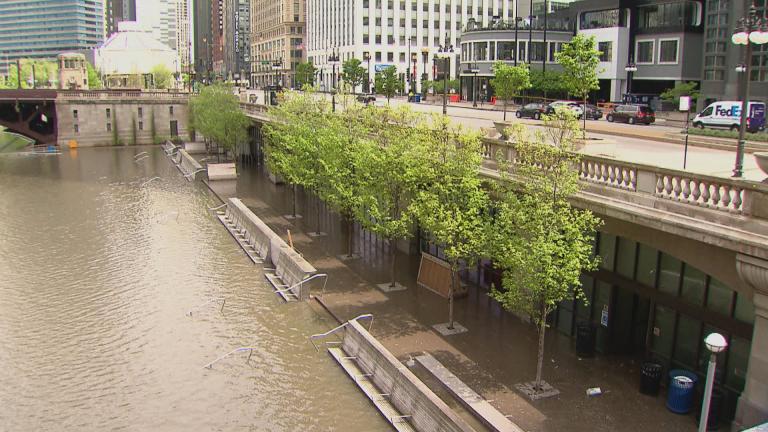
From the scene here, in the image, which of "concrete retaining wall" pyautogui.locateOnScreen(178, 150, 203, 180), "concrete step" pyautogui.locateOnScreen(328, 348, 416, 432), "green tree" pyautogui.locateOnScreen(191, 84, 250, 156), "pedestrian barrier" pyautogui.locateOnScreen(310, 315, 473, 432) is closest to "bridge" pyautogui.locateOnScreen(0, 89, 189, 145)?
"concrete retaining wall" pyautogui.locateOnScreen(178, 150, 203, 180)

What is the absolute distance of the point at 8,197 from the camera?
49938 mm

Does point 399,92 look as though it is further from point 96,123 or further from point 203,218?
point 203,218

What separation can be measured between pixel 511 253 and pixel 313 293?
10.8 m

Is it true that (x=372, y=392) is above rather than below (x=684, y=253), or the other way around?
below

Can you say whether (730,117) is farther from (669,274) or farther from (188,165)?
(188,165)

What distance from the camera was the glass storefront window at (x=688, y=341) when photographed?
58.9 feet

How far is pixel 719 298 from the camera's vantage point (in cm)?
1716

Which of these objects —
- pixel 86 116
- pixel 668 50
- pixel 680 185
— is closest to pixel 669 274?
pixel 680 185

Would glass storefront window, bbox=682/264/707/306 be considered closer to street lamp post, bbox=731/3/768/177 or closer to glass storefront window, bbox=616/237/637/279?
glass storefront window, bbox=616/237/637/279

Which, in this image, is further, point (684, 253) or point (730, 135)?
point (730, 135)

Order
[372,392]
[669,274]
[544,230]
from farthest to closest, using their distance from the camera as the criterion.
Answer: [372,392], [669,274], [544,230]

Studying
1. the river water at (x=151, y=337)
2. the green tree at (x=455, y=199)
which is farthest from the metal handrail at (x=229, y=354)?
the green tree at (x=455, y=199)

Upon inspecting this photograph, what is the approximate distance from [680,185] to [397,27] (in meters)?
142

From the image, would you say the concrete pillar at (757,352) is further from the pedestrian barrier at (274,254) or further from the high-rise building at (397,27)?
the high-rise building at (397,27)
